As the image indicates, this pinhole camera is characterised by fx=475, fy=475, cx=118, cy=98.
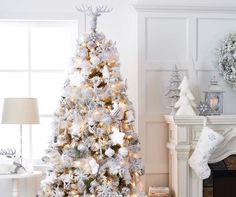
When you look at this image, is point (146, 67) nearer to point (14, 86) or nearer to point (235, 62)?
point (235, 62)

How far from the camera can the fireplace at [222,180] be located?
427cm

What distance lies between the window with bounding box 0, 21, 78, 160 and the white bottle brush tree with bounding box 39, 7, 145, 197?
915 mm

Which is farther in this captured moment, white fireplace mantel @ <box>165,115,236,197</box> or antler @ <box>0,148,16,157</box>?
antler @ <box>0,148,16,157</box>

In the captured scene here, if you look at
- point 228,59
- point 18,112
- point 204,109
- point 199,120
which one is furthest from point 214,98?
point 18,112

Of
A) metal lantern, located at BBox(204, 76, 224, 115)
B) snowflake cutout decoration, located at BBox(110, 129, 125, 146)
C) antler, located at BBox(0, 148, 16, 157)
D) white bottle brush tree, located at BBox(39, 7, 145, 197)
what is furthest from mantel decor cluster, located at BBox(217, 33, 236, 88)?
antler, located at BBox(0, 148, 16, 157)

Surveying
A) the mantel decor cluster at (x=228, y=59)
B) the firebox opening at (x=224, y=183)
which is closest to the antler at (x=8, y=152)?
the firebox opening at (x=224, y=183)

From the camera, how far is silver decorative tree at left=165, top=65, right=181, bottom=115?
14.0 ft

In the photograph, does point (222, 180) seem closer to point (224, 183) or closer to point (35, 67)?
point (224, 183)

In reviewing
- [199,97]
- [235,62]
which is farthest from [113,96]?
[235,62]

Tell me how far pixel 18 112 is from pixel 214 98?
1.74 m

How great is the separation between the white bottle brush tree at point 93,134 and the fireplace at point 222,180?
76 centimetres

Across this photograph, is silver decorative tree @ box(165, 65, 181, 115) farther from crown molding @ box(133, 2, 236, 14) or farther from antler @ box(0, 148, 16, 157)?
antler @ box(0, 148, 16, 157)

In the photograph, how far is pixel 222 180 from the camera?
4316 mm

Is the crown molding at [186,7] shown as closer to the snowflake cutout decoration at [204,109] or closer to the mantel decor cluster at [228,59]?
the mantel decor cluster at [228,59]
